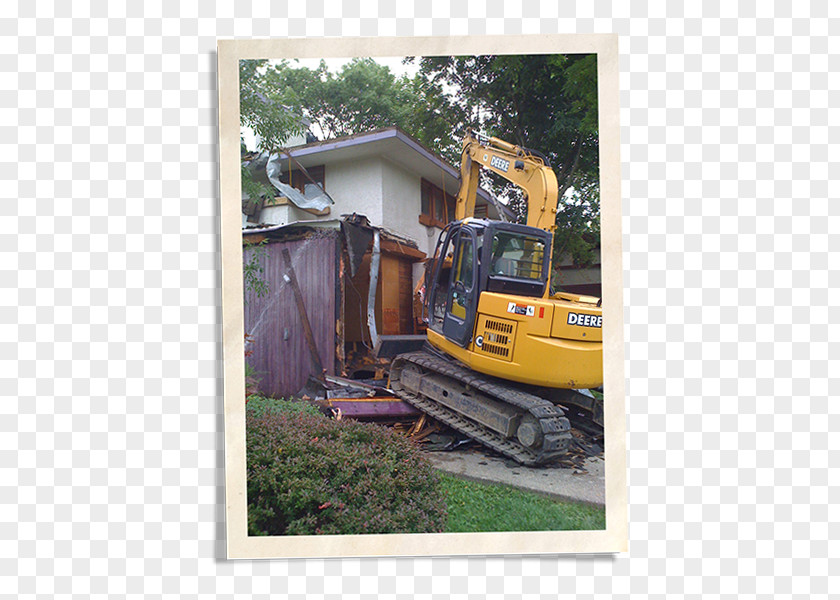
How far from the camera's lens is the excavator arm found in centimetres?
275

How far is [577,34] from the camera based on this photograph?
2303 millimetres

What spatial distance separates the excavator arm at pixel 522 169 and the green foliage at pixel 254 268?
4.69 feet

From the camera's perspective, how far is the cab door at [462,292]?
9.94 feet

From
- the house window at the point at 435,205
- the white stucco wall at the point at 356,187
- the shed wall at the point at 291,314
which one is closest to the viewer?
the shed wall at the point at 291,314

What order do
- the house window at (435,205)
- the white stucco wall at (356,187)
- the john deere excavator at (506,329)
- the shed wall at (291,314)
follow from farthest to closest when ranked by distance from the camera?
1. the house window at (435,205)
2. the white stucco wall at (356,187)
3. the john deere excavator at (506,329)
4. the shed wall at (291,314)

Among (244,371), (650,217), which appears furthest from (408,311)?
(650,217)

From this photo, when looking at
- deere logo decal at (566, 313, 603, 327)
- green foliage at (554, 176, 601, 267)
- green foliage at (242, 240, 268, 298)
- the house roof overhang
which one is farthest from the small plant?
green foliage at (554, 176, 601, 267)

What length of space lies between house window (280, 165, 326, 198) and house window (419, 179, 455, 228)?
0.74m

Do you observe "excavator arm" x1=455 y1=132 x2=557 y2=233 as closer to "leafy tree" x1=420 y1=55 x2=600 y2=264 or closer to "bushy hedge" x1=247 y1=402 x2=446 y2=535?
"leafy tree" x1=420 y1=55 x2=600 y2=264

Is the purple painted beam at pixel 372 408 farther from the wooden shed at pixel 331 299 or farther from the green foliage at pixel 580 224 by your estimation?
the green foliage at pixel 580 224

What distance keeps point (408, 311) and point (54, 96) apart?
8.34 feet

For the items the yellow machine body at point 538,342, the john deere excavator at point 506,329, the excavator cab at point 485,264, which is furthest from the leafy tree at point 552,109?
the yellow machine body at point 538,342

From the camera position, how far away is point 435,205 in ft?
10.6

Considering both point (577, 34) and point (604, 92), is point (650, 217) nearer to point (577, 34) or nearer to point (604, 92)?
point (604, 92)
